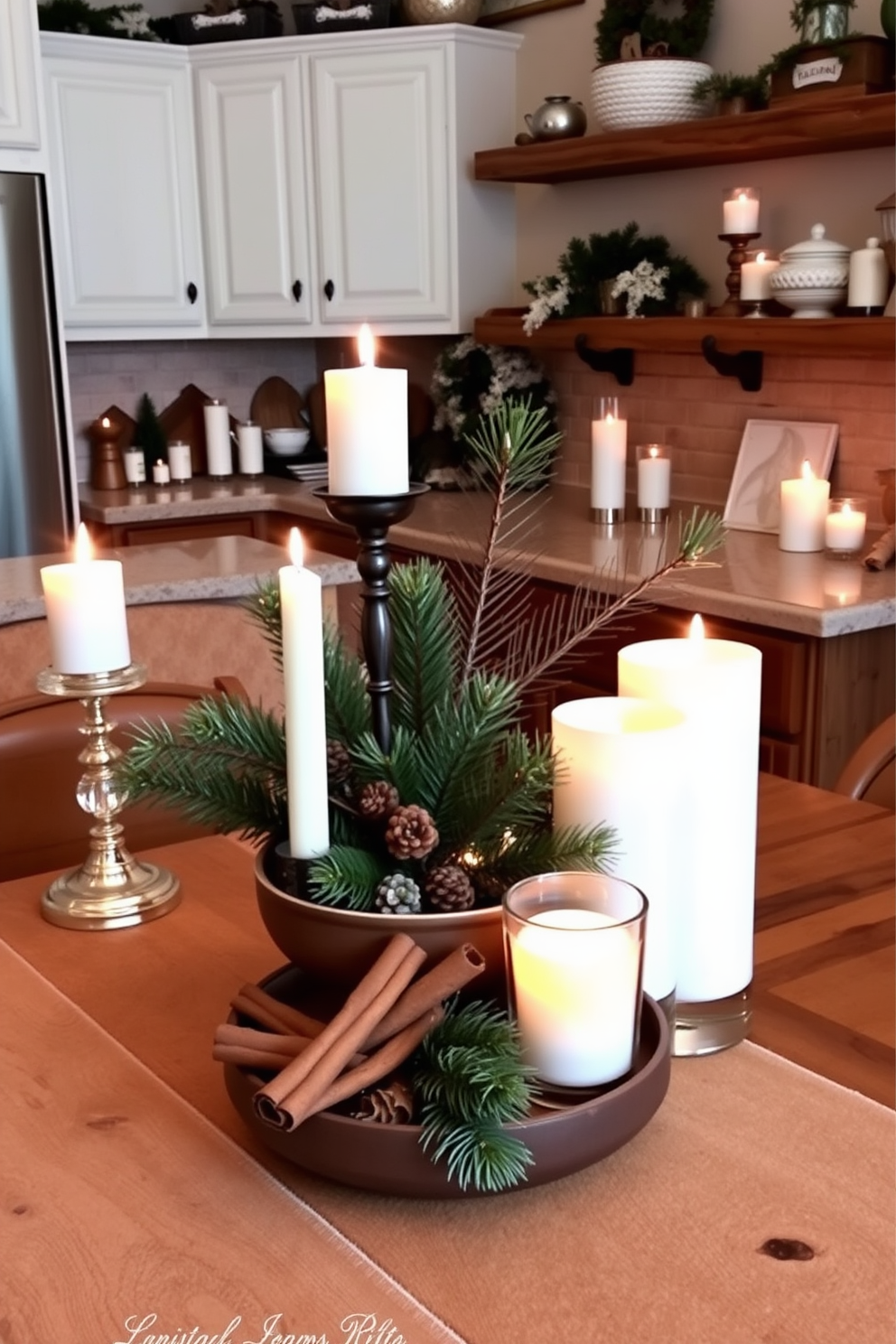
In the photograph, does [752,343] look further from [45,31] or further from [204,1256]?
[204,1256]

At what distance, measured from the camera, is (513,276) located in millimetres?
3973

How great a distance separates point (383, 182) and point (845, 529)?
1.81 m

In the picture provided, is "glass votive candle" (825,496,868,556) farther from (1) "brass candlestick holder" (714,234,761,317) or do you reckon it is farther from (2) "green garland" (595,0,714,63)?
(2) "green garland" (595,0,714,63)

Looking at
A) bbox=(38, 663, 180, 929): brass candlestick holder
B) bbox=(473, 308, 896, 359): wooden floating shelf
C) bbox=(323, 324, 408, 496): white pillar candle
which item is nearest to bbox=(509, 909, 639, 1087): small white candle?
bbox=(323, 324, 408, 496): white pillar candle

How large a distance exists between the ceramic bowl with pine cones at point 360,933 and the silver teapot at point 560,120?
304cm

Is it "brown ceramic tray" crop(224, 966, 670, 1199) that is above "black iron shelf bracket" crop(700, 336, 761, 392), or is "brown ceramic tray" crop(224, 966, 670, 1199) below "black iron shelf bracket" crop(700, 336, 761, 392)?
below

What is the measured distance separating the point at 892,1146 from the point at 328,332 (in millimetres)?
3501

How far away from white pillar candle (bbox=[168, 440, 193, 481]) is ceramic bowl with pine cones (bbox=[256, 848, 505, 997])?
3.59 m

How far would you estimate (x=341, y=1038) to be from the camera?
69cm

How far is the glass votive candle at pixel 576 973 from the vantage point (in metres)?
0.69

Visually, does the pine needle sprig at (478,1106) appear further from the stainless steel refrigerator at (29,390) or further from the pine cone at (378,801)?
the stainless steel refrigerator at (29,390)

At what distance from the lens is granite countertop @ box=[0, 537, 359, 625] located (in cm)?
194

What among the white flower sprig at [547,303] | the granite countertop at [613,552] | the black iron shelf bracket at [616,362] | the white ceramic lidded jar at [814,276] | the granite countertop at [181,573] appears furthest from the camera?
the black iron shelf bracket at [616,362]

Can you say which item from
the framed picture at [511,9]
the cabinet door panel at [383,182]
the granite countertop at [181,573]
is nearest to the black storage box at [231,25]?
the cabinet door panel at [383,182]
